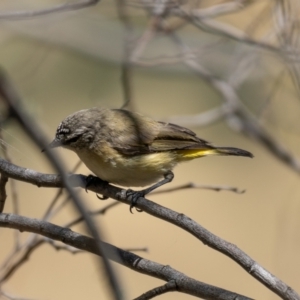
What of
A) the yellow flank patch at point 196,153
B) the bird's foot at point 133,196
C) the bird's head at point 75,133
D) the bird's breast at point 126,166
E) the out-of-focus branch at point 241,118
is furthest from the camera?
the out-of-focus branch at point 241,118

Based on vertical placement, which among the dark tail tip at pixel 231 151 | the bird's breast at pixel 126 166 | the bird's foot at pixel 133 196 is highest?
the dark tail tip at pixel 231 151

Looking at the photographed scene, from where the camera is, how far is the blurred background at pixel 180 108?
467 cm

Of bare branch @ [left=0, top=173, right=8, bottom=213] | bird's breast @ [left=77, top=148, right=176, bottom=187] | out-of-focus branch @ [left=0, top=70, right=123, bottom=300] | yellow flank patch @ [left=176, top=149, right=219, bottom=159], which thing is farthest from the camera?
yellow flank patch @ [left=176, top=149, right=219, bottom=159]

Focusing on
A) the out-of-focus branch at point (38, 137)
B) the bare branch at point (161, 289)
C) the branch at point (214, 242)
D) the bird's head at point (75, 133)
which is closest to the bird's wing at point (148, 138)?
the bird's head at point (75, 133)

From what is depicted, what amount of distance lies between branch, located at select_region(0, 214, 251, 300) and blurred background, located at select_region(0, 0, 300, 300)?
0.10 metres

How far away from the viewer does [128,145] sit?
12.7 feet

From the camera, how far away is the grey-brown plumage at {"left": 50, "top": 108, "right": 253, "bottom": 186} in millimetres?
3727

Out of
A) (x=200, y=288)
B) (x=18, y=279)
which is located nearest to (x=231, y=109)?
(x=200, y=288)

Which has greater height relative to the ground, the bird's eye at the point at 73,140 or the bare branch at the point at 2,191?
the bird's eye at the point at 73,140

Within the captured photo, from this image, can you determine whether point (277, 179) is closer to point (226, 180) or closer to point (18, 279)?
point (226, 180)

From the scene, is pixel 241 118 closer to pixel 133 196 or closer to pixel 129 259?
pixel 133 196

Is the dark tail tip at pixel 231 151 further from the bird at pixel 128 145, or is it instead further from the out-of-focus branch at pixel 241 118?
the out-of-focus branch at pixel 241 118

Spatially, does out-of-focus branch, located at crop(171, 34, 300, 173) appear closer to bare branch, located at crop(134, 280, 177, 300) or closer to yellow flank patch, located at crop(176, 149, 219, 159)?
yellow flank patch, located at crop(176, 149, 219, 159)

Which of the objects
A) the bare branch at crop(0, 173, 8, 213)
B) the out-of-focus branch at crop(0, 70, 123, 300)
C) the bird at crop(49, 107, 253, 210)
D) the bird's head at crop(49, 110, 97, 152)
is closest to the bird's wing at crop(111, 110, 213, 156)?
the bird at crop(49, 107, 253, 210)
